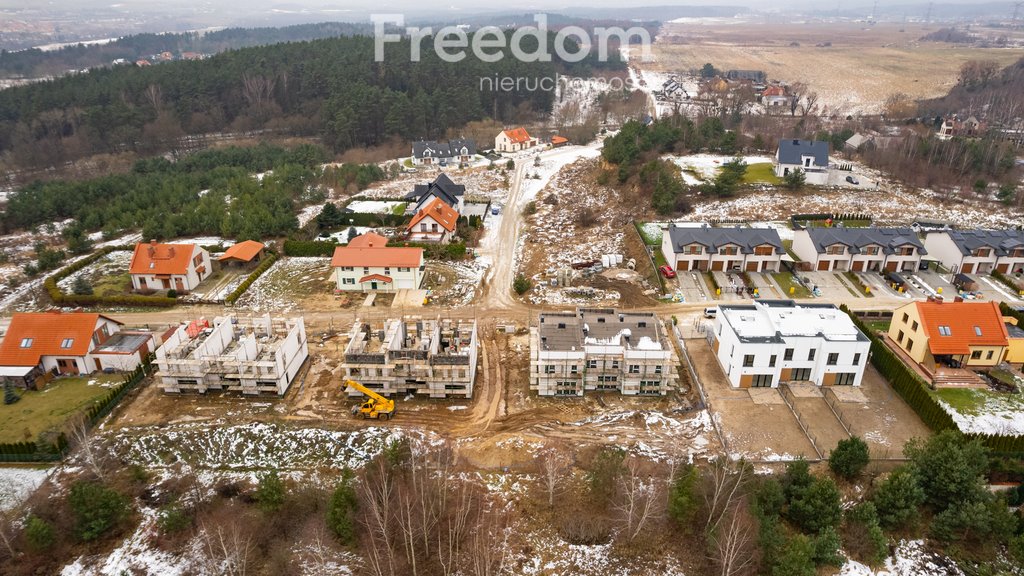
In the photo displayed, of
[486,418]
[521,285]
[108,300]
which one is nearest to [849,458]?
[486,418]

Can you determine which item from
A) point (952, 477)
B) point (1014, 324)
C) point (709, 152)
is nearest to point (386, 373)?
point (952, 477)

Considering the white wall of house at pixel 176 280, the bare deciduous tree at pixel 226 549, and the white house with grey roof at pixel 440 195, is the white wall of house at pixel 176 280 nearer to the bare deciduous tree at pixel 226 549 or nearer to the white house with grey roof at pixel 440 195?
the white house with grey roof at pixel 440 195

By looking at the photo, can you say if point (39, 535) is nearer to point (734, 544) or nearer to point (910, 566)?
point (734, 544)

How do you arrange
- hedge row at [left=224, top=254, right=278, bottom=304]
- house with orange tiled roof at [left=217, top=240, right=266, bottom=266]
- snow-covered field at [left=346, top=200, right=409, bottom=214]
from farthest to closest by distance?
snow-covered field at [left=346, top=200, right=409, bottom=214] < house with orange tiled roof at [left=217, top=240, right=266, bottom=266] < hedge row at [left=224, top=254, right=278, bottom=304]

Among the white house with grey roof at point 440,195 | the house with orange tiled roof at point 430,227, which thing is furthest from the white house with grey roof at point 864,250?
the white house with grey roof at point 440,195

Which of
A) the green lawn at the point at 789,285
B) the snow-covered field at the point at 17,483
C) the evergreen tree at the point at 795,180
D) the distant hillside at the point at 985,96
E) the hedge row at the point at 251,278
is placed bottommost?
the snow-covered field at the point at 17,483

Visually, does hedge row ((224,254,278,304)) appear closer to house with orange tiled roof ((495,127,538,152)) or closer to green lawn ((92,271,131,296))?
green lawn ((92,271,131,296))

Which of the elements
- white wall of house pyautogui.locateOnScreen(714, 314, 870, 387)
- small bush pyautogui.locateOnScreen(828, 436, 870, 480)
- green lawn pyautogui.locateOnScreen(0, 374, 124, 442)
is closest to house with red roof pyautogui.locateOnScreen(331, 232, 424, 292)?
green lawn pyautogui.locateOnScreen(0, 374, 124, 442)
